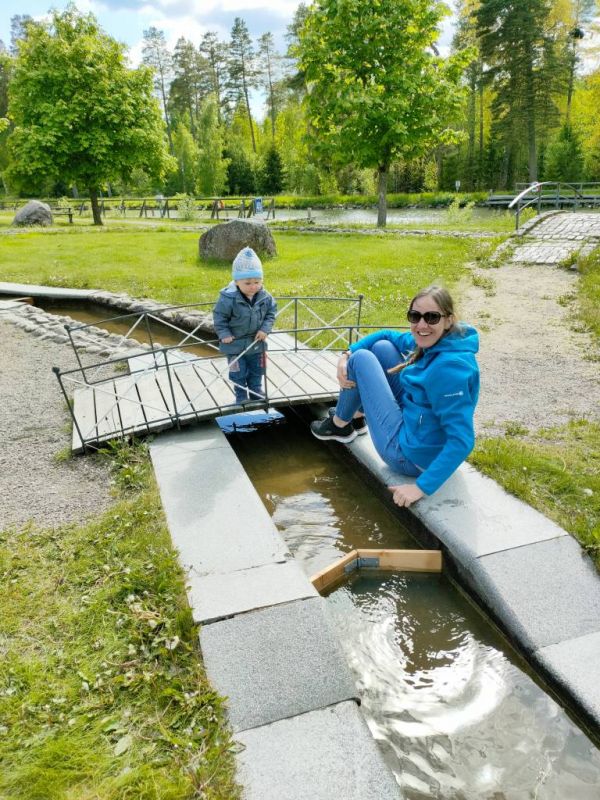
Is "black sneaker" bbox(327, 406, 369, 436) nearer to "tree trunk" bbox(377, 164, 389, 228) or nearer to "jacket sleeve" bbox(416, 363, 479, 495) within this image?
"jacket sleeve" bbox(416, 363, 479, 495)

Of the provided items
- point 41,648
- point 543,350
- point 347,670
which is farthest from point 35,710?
point 543,350

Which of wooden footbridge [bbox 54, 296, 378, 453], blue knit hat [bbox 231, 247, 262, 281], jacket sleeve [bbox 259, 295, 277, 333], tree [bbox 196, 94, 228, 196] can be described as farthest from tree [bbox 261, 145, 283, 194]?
blue knit hat [bbox 231, 247, 262, 281]

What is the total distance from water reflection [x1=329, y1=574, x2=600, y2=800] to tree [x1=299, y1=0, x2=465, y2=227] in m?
18.9

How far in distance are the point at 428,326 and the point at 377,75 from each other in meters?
19.2

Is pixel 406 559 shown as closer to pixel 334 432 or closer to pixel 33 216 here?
pixel 334 432

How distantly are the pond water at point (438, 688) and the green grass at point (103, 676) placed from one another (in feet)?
3.17

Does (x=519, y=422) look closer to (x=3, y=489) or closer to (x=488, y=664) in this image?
(x=488, y=664)

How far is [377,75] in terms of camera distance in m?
19.2

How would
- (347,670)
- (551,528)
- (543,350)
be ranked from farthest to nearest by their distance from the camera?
(543,350)
(551,528)
(347,670)

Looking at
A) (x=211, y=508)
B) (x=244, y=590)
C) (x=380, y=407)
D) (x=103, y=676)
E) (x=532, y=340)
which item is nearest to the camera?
(x=103, y=676)

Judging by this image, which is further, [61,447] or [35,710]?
[61,447]

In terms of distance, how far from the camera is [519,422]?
5.82m

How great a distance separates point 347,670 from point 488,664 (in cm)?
91

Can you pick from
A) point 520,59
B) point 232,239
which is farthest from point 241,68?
point 232,239
